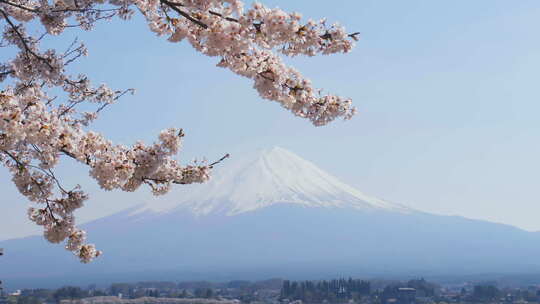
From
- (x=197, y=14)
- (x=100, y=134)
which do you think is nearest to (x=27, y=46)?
(x=100, y=134)

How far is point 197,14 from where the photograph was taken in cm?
482

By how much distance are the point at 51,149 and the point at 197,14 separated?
1.35 metres

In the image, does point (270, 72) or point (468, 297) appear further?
point (468, 297)

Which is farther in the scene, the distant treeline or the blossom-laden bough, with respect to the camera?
the distant treeline

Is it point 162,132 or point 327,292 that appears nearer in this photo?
point 162,132

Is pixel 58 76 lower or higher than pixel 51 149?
higher

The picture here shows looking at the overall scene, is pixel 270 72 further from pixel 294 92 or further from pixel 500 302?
pixel 500 302

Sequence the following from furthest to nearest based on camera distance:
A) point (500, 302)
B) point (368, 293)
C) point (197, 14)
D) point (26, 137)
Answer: point (368, 293) < point (500, 302) < point (197, 14) < point (26, 137)

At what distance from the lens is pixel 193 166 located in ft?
19.0

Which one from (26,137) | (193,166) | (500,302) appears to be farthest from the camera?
(500,302)

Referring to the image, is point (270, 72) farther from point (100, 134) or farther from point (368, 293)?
point (368, 293)

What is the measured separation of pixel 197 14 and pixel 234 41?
1.12 ft

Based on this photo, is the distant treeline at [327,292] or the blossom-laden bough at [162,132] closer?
the blossom-laden bough at [162,132]

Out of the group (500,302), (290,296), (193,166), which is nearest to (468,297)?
(500,302)
